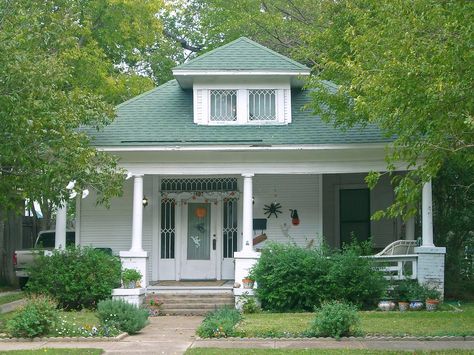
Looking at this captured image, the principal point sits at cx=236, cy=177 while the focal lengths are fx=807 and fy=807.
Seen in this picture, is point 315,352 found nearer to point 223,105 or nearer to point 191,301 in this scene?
point 191,301

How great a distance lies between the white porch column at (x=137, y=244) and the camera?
62.8ft

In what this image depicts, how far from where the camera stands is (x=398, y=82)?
1241cm

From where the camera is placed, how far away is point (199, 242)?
21.1 m

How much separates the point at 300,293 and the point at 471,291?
205 inches

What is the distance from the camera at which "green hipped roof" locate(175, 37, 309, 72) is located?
2028 centimetres

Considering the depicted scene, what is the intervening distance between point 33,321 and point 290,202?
922cm

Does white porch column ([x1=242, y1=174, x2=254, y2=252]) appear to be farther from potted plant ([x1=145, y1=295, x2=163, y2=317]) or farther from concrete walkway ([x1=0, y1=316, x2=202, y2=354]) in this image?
concrete walkway ([x1=0, y1=316, x2=202, y2=354])

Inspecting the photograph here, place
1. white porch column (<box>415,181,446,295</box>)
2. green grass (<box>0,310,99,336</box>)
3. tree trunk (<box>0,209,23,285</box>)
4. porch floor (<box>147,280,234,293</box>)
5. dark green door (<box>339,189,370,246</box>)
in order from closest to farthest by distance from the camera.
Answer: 1. green grass (<box>0,310,99,336</box>)
2. white porch column (<box>415,181,446,295</box>)
3. porch floor (<box>147,280,234,293</box>)
4. dark green door (<box>339,189,370,246</box>)
5. tree trunk (<box>0,209,23,285</box>)

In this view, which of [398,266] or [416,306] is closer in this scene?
[416,306]

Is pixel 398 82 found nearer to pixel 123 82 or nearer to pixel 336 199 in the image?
pixel 336 199

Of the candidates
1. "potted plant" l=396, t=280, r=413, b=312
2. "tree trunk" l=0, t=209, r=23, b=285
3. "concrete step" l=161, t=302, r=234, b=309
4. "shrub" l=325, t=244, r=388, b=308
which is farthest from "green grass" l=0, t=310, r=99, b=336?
"tree trunk" l=0, t=209, r=23, b=285

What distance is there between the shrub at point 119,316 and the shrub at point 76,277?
391 centimetres

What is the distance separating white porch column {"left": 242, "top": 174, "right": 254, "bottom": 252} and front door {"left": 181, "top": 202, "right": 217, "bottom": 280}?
1.92 m

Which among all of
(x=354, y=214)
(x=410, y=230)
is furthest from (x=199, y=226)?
(x=410, y=230)
